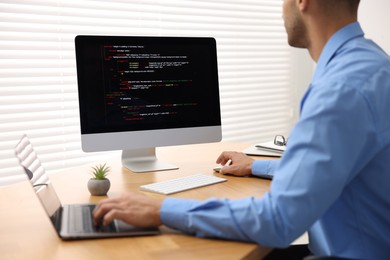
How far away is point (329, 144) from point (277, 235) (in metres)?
0.23

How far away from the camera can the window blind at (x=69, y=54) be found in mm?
2486

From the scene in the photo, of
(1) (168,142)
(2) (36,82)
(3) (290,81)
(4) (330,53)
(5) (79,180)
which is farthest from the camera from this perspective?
(3) (290,81)

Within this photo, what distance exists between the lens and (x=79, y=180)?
183 cm

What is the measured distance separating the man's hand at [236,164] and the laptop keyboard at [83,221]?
1.97 ft

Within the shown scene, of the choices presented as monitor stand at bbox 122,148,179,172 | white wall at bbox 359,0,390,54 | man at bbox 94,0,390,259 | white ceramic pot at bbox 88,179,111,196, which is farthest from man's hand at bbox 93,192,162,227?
white wall at bbox 359,0,390,54

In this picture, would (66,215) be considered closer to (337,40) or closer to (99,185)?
(99,185)

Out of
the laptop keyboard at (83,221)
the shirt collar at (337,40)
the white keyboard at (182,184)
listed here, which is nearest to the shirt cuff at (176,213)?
the laptop keyboard at (83,221)

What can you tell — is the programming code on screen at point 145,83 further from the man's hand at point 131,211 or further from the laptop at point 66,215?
the man's hand at point 131,211

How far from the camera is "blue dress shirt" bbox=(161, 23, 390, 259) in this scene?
110 centimetres

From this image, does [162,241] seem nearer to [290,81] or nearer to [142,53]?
[142,53]

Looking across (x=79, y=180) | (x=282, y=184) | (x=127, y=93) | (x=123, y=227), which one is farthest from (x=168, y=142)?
(x=282, y=184)

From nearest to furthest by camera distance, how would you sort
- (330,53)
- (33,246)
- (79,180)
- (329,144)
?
(329,144) < (33,246) < (330,53) < (79,180)

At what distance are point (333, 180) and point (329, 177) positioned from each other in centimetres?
1

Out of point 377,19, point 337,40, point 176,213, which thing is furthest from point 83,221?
point 377,19
